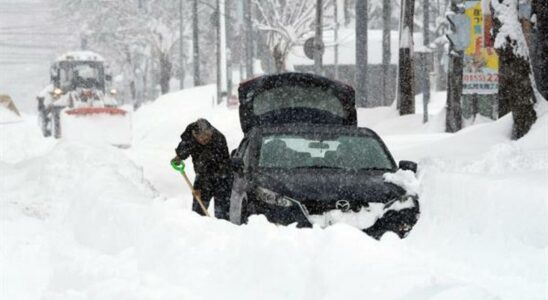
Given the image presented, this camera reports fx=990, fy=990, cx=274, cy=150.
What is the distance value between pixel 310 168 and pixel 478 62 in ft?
40.7

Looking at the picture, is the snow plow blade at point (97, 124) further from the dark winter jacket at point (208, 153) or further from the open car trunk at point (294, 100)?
the dark winter jacket at point (208, 153)

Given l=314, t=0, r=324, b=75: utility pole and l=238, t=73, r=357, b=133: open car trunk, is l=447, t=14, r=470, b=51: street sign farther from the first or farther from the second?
l=314, t=0, r=324, b=75: utility pole

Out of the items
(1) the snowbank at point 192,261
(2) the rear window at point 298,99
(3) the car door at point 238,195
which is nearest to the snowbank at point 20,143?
(2) the rear window at point 298,99

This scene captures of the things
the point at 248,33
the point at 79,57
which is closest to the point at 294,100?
the point at 79,57

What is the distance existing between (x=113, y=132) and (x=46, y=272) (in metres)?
16.7

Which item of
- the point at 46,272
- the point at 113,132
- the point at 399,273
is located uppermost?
the point at 399,273

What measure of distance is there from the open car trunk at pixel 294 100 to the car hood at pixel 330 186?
8.62 ft

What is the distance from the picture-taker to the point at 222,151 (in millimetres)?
10242

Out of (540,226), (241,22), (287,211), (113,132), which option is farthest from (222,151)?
(241,22)

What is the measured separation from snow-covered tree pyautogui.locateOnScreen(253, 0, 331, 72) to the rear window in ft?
97.0

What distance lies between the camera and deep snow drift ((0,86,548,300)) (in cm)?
569

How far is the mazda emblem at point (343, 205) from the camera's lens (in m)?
8.10

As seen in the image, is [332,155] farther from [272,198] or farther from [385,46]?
[385,46]

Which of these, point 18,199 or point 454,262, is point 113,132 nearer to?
point 18,199
